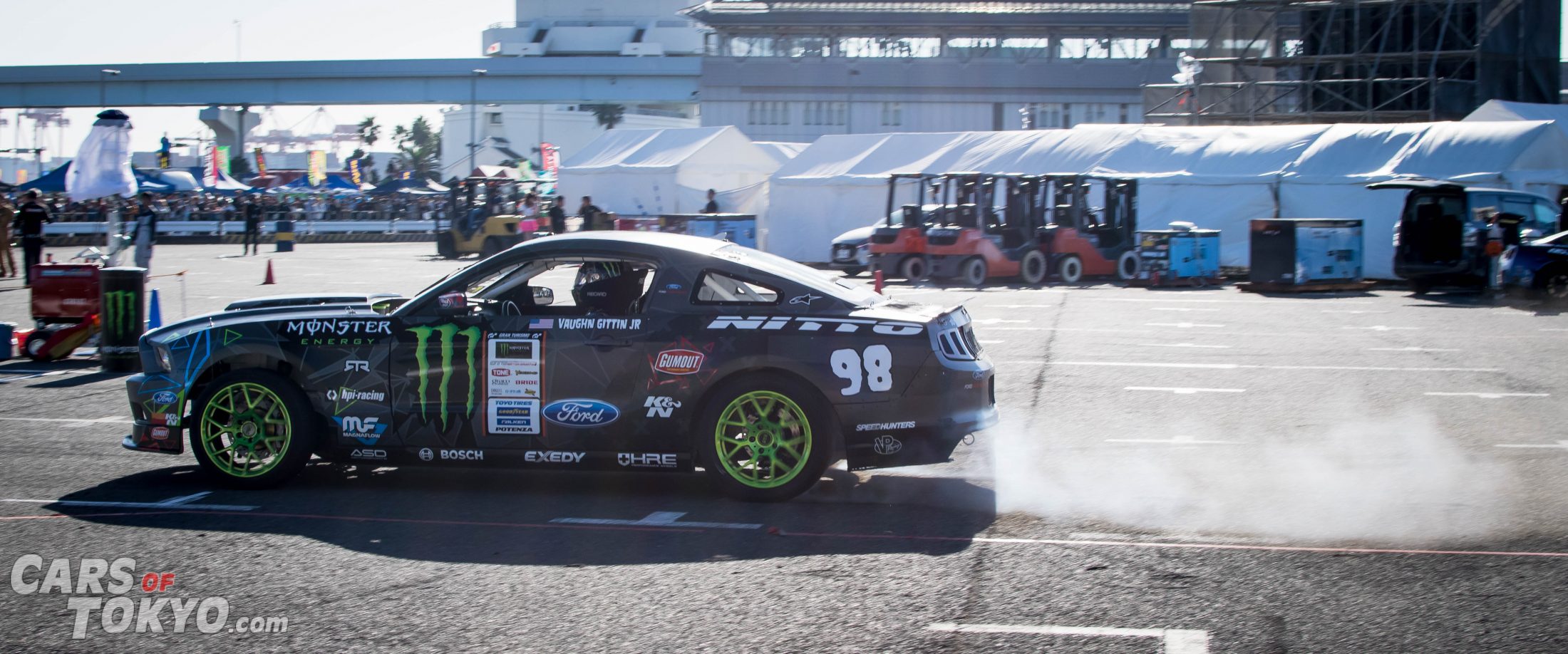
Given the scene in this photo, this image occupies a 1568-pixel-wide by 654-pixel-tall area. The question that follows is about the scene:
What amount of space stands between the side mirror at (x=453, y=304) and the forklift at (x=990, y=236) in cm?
1784

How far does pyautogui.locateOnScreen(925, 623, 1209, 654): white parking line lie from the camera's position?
4.52m

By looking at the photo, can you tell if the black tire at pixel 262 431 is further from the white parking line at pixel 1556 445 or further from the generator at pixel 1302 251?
the generator at pixel 1302 251

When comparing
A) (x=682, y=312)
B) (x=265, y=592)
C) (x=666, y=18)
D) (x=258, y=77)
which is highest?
(x=666, y=18)

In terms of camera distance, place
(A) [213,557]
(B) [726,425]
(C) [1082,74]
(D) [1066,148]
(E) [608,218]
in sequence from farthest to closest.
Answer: (C) [1082,74], (E) [608,218], (D) [1066,148], (B) [726,425], (A) [213,557]

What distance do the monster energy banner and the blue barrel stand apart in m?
27.9

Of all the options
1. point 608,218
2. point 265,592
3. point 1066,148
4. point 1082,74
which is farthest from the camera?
point 1082,74

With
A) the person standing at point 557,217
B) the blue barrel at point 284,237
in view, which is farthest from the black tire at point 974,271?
the blue barrel at point 284,237

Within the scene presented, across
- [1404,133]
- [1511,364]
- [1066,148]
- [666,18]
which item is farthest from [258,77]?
[1511,364]

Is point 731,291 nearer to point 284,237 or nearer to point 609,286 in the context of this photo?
point 609,286

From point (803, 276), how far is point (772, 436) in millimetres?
983

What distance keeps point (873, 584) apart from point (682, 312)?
2.15m

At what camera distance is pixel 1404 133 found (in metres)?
26.0

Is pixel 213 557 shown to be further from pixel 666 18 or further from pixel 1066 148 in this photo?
pixel 666 18

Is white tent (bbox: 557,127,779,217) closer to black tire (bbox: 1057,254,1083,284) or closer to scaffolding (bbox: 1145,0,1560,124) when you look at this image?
black tire (bbox: 1057,254,1083,284)
